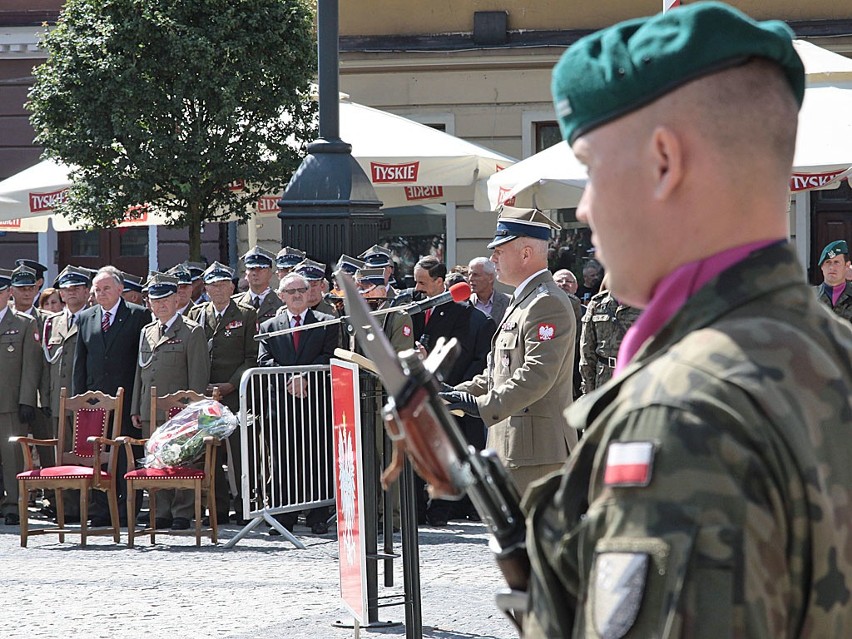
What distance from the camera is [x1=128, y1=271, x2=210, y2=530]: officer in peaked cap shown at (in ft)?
38.4

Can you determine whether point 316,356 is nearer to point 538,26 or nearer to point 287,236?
point 287,236

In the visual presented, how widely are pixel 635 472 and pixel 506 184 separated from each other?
10.4m

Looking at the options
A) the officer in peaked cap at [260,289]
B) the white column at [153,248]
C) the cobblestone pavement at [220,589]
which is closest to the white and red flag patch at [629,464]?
the cobblestone pavement at [220,589]

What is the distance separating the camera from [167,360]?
11.8 m

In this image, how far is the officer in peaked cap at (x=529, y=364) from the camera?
258 inches

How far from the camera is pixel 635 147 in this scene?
1.65 metres

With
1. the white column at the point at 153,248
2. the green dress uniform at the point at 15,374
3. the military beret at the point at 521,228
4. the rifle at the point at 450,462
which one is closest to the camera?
the rifle at the point at 450,462

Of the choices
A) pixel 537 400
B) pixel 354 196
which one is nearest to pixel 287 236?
pixel 354 196

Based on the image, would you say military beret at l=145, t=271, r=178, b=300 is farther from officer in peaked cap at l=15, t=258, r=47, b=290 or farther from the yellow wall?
the yellow wall

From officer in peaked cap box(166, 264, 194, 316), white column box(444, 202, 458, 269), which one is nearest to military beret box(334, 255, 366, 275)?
officer in peaked cap box(166, 264, 194, 316)

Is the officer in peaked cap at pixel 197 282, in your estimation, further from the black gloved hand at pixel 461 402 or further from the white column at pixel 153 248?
the black gloved hand at pixel 461 402

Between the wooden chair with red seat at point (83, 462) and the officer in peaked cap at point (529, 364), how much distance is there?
4804 mm

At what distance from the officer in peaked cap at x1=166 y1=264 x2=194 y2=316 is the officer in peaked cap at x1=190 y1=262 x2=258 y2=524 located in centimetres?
29

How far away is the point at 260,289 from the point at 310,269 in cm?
219
